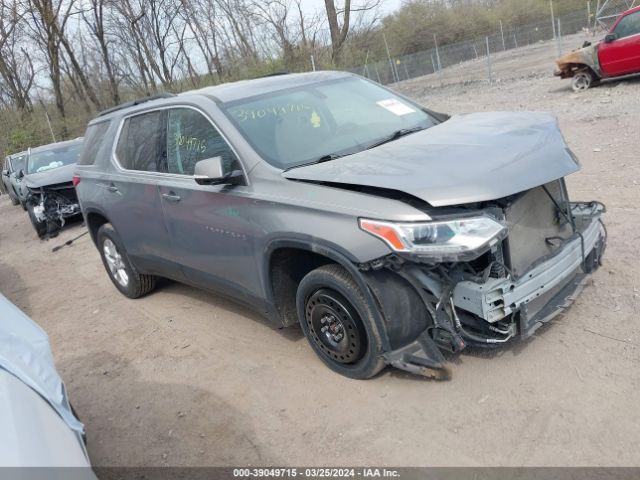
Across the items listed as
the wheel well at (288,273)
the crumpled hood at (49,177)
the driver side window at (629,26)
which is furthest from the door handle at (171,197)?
the driver side window at (629,26)

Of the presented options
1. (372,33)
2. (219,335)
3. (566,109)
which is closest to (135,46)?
(372,33)

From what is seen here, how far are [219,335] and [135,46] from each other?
1337 inches

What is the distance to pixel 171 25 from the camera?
35.3 m

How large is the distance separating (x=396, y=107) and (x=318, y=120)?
761 mm

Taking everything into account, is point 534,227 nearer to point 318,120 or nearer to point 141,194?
point 318,120

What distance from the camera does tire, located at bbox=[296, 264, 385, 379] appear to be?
3.21 meters

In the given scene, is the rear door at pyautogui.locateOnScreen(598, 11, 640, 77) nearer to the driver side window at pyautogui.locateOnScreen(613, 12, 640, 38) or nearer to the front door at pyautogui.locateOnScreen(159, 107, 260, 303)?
the driver side window at pyautogui.locateOnScreen(613, 12, 640, 38)

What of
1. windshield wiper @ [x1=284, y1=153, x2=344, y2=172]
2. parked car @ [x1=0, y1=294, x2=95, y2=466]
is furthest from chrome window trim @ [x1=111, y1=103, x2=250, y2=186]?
parked car @ [x1=0, y1=294, x2=95, y2=466]

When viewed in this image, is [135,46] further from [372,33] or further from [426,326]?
[426,326]

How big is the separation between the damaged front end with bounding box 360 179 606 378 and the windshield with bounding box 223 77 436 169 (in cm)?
109

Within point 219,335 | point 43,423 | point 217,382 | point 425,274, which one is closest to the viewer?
point 43,423

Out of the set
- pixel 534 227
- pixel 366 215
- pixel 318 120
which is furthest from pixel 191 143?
pixel 534 227

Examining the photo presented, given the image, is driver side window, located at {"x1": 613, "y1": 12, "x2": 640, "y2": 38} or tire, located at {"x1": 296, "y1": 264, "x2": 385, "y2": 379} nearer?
tire, located at {"x1": 296, "y1": 264, "x2": 385, "y2": 379}

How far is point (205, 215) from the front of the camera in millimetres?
4082
